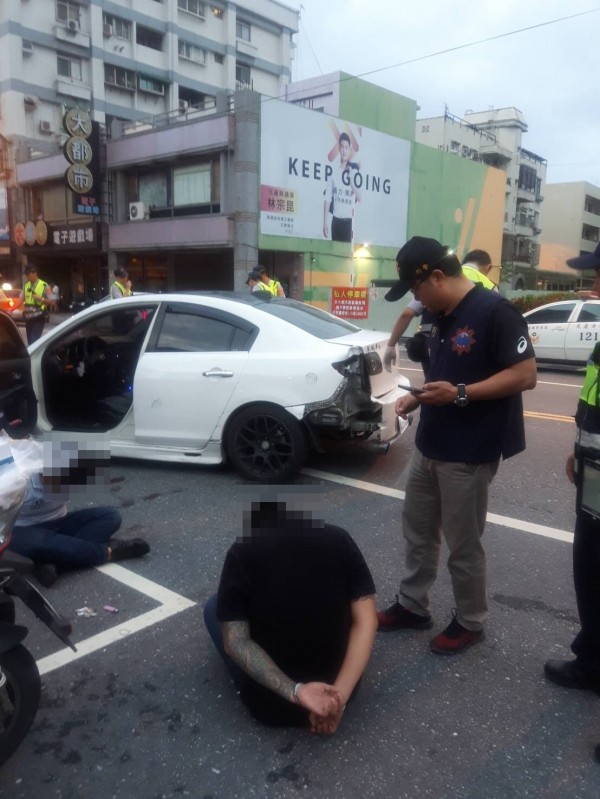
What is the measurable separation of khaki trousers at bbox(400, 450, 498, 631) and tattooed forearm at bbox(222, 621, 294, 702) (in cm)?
98

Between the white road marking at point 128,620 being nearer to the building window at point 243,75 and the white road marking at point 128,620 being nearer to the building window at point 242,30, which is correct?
the building window at point 243,75

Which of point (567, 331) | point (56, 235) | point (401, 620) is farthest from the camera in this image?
point (56, 235)

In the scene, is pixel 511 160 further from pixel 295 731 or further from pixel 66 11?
pixel 295 731

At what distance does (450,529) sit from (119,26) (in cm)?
4231

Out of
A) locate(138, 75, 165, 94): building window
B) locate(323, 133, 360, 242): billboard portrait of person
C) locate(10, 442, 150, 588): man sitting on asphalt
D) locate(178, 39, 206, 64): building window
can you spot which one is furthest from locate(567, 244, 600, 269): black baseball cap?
locate(178, 39, 206, 64): building window

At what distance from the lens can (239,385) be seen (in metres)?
4.93

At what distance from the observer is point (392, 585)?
3.50m

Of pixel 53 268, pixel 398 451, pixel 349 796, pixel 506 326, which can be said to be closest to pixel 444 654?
pixel 349 796

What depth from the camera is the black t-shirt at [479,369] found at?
257cm

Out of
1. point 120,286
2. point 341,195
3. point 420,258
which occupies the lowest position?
point 120,286

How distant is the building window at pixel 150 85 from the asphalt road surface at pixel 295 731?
40.6m

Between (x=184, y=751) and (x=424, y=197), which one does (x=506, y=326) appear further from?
(x=424, y=197)

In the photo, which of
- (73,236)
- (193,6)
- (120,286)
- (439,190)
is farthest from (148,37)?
(120,286)

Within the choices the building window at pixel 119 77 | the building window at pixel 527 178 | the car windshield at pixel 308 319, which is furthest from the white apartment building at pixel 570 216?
the car windshield at pixel 308 319
